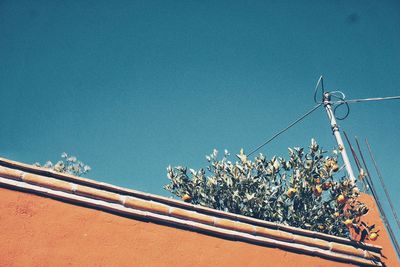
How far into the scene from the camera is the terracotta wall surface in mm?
3355

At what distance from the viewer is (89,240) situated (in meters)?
3.57

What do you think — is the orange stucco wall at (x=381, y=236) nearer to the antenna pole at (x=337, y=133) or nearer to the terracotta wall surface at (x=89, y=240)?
the antenna pole at (x=337, y=133)

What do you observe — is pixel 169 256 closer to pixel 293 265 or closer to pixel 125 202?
pixel 125 202

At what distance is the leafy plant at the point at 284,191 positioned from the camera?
20.5 ft

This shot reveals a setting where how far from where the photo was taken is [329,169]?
255 inches

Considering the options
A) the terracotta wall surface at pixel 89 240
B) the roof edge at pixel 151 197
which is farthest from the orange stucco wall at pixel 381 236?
the terracotta wall surface at pixel 89 240

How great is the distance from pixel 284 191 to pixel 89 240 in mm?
4634

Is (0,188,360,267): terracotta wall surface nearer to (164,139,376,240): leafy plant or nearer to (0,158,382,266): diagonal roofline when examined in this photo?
(0,158,382,266): diagonal roofline

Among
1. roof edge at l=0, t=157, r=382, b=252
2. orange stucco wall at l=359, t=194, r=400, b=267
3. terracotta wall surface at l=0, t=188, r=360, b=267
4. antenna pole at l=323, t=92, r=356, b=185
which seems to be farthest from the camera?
antenna pole at l=323, t=92, r=356, b=185

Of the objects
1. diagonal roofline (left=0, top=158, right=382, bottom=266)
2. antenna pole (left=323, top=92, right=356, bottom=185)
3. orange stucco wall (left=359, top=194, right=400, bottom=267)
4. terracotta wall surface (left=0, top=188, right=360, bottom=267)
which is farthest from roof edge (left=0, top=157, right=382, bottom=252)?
antenna pole (left=323, top=92, right=356, bottom=185)

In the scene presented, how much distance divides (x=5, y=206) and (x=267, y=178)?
5221 millimetres

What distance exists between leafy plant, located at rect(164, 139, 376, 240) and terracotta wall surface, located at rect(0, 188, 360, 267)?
8.43 feet

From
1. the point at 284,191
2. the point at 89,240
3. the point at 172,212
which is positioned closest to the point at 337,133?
the point at 284,191

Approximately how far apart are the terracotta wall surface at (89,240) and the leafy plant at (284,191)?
2.57m
